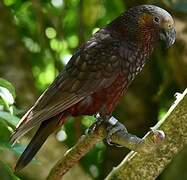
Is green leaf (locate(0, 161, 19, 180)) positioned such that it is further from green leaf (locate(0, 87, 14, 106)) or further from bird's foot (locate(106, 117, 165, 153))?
bird's foot (locate(106, 117, 165, 153))

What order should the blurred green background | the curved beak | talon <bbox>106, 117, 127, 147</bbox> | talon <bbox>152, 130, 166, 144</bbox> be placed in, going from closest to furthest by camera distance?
1. talon <bbox>152, 130, 166, 144</bbox>
2. talon <bbox>106, 117, 127, 147</bbox>
3. the curved beak
4. the blurred green background

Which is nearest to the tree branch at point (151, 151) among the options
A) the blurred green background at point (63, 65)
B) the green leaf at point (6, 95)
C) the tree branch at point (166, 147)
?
the tree branch at point (166, 147)

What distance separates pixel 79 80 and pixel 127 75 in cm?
16

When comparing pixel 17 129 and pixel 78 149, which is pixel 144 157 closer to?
pixel 78 149

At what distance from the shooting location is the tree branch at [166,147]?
182 cm

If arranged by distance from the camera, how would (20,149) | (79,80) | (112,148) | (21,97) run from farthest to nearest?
1. (112,148)
2. (21,97)
3. (79,80)
4. (20,149)

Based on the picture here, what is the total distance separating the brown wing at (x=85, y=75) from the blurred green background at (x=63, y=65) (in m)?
0.66

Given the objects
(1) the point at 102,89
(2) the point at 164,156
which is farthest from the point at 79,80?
(2) the point at 164,156

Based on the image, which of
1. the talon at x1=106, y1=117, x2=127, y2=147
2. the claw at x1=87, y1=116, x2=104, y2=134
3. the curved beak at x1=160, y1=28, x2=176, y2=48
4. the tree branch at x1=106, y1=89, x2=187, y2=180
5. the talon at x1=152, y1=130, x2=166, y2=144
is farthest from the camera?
the curved beak at x1=160, y1=28, x2=176, y2=48

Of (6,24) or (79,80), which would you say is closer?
(79,80)

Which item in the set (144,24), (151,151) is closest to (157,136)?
(151,151)

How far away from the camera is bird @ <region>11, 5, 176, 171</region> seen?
214cm

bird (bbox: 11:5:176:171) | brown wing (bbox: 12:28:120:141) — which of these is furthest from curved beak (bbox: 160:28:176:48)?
brown wing (bbox: 12:28:120:141)

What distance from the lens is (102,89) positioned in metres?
2.22
